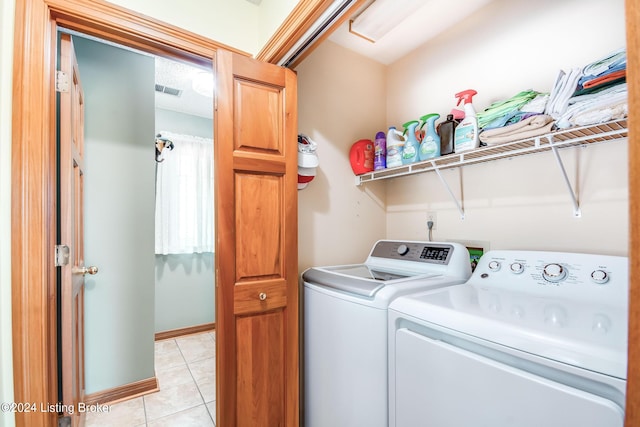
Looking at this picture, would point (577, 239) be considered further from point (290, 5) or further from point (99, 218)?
point (99, 218)

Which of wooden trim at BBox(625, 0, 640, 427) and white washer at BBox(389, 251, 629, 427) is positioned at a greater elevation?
wooden trim at BBox(625, 0, 640, 427)

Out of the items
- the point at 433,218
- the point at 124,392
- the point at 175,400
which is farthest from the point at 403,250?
the point at 124,392

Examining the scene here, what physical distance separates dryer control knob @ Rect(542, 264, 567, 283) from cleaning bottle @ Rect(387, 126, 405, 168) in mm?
926

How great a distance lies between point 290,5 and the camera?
49.2 inches

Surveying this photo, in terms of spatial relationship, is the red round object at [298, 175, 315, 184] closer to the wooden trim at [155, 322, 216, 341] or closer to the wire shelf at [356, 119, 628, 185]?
the wire shelf at [356, 119, 628, 185]

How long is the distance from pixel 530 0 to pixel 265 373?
2354mm

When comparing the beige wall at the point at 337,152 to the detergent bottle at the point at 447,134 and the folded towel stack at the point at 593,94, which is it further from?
the folded towel stack at the point at 593,94

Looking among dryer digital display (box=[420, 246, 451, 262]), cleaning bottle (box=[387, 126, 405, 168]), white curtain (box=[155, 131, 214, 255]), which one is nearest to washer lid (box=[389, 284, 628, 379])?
dryer digital display (box=[420, 246, 451, 262])

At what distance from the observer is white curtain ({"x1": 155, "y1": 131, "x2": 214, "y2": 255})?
10.9 feet

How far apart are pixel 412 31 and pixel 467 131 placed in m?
0.90

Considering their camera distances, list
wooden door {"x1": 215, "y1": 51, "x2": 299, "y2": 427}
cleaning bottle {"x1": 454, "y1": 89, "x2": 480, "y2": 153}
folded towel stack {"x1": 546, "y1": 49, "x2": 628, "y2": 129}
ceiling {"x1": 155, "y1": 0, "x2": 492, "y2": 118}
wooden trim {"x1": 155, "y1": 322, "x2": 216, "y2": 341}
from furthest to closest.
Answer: wooden trim {"x1": 155, "y1": 322, "x2": 216, "y2": 341}, ceiling {"x1": 155, "y1": 0, "x2": 492, "y2": 118}, cleaning bottle {"x1": 454, "y1": 89, "x2": 480, "y2": 153}, wooden door {"x1": 215, "y1": 51, "x2": 299, "y2": 427}, folded towel stack {"x1": 546, "y1": 49, "x2": 628, "y2": 129}

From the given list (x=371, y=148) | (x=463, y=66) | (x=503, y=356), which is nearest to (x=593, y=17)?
(x=463, y=66)

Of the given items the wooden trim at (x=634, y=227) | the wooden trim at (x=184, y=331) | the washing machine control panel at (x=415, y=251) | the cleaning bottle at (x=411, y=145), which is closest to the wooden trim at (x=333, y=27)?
the cleaning bottle at (x=411, y=145)

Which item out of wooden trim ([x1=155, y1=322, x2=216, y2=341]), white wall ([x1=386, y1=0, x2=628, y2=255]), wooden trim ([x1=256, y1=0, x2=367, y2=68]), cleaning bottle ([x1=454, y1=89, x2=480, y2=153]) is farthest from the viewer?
wooden trim ([x1=155, y1=322, x2=216, y2=341])
